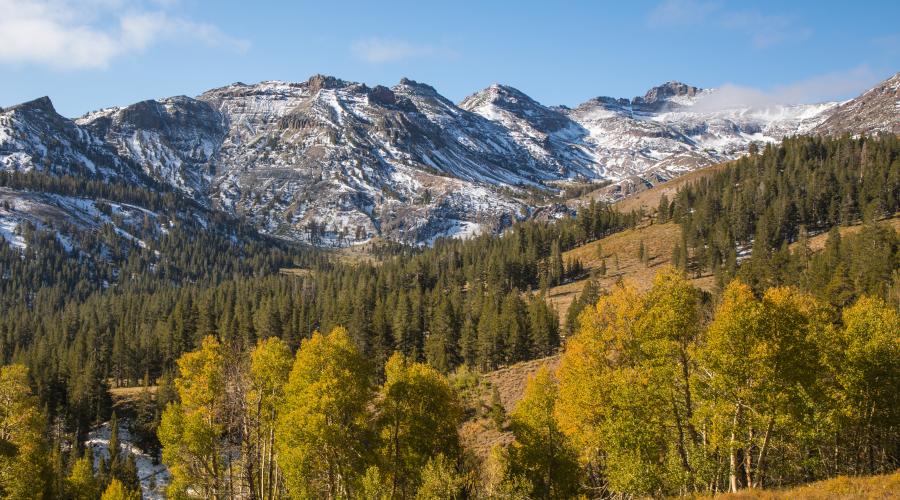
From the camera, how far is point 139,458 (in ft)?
286

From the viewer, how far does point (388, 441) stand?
35219 millimetres

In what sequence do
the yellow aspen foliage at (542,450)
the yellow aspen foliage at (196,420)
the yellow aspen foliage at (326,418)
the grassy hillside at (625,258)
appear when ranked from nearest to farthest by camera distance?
1. the yellow aspen foliage at (326,418)
2. the yellow aspen foliage at (196,420)
3. the yellow aspen foliage at (542,450)
4. the grassy hillside at (625,258)

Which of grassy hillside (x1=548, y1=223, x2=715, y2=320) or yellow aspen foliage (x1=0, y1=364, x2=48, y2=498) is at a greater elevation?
grassy hillside (x1=548, y1=223, x2=715, y2=320)

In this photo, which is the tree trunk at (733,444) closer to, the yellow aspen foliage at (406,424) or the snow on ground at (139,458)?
the yellow aspen foliage at (406,424)

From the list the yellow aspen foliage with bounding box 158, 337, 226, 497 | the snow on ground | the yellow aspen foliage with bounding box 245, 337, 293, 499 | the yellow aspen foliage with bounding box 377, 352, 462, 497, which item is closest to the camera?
the yellow aspen foliage with bounding box 158, 337, 226, 497

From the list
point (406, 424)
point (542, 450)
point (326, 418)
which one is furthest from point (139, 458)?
point (542, 450)

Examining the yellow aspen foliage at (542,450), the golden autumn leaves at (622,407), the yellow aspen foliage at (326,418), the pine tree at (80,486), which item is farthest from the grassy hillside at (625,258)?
the yellow aspen foliage at (326,418)

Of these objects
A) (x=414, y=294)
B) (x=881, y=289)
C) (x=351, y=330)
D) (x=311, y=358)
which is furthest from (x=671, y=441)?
(x=414, y=294)

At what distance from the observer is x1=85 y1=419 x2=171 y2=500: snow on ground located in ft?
251

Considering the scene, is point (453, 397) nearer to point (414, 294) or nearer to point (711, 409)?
point (711, 409)

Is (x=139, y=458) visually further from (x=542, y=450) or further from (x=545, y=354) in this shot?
(x=542, y=450)

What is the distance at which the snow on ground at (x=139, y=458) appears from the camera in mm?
76625

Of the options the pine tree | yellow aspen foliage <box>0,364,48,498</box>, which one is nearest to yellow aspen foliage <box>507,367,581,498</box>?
yellow aspen foliage <box>0,364,48,498</box>

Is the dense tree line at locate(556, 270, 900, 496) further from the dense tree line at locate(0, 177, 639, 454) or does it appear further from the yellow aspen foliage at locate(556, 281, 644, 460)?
the dense tree line at locate(0, 177, 639, 454)
